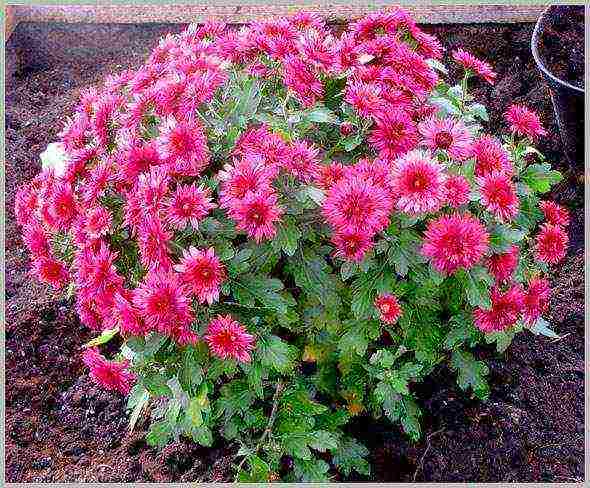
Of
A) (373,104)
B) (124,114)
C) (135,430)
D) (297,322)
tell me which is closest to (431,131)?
(373,104)

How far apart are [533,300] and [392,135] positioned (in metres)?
0.63

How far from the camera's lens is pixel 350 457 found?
2.73m

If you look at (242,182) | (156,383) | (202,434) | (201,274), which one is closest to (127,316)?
(201,274)

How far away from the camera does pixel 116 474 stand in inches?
113

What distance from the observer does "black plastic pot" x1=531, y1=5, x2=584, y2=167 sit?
11.6 feet

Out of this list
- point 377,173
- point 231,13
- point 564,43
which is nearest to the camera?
point 377,173

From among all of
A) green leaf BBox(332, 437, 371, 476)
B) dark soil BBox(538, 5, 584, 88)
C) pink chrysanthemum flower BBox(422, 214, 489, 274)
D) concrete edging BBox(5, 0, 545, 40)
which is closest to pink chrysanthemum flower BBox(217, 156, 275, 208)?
pink chrysanthemum flower BBox(422, 214, 489, 274)

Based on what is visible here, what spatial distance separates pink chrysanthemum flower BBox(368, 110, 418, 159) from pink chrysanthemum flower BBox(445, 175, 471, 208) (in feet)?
0.88

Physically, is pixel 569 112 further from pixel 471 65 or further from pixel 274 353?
pixel 274 353

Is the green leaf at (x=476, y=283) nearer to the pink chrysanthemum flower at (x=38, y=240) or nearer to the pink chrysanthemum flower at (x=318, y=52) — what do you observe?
the pink chrysanthemum flower at (x=318, y=52)

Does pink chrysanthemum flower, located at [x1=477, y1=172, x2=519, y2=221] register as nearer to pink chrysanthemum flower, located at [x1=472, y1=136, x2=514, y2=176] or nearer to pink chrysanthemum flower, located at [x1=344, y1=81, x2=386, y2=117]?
pink chrysanthemum flower, located at [x1=472, y1=136, x2=514, y2=176]

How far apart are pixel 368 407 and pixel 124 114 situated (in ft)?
4.17

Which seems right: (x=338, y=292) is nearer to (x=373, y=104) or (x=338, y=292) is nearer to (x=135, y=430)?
(x=373, y=104)

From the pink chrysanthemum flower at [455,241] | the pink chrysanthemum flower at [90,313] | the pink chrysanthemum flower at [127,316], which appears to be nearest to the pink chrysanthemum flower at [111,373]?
the pink chrysanthemum flower at [90,313]
